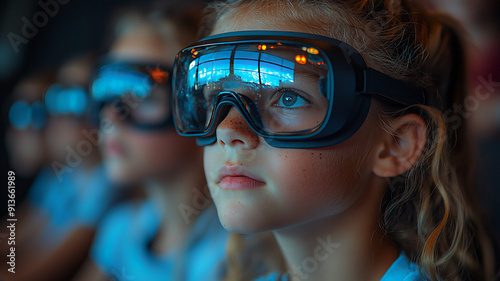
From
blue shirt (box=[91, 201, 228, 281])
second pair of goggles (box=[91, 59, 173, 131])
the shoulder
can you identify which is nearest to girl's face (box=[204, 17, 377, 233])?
the shoulder

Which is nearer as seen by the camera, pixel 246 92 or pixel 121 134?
pixel 246 92

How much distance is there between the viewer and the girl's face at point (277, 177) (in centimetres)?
80

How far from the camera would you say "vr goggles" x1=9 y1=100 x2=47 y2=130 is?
1.58m

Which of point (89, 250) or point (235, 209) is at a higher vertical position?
point (235, 209)

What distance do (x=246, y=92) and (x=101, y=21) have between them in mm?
898

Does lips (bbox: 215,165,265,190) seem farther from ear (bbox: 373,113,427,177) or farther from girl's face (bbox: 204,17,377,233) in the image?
ear (bbox: 373,113,427,177)

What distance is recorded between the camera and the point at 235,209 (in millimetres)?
825

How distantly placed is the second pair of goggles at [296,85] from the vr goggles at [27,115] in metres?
1.10

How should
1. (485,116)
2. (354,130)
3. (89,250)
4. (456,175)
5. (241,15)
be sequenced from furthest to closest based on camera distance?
1. (89,250)
2. (485,116)
3. (456,175)
4. (241,15)
5. (354,130)

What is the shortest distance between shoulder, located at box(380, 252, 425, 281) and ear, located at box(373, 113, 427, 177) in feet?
0.68

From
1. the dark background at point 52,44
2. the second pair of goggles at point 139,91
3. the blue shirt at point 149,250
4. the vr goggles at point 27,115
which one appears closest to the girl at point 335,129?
the second pair of goggles at point 139,91

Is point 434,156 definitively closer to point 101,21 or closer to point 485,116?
point 485,116

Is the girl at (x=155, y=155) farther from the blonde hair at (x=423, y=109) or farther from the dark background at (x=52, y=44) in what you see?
the blonde hair at (x=423, y=109)

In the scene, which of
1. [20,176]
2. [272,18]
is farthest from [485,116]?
[20,176]
